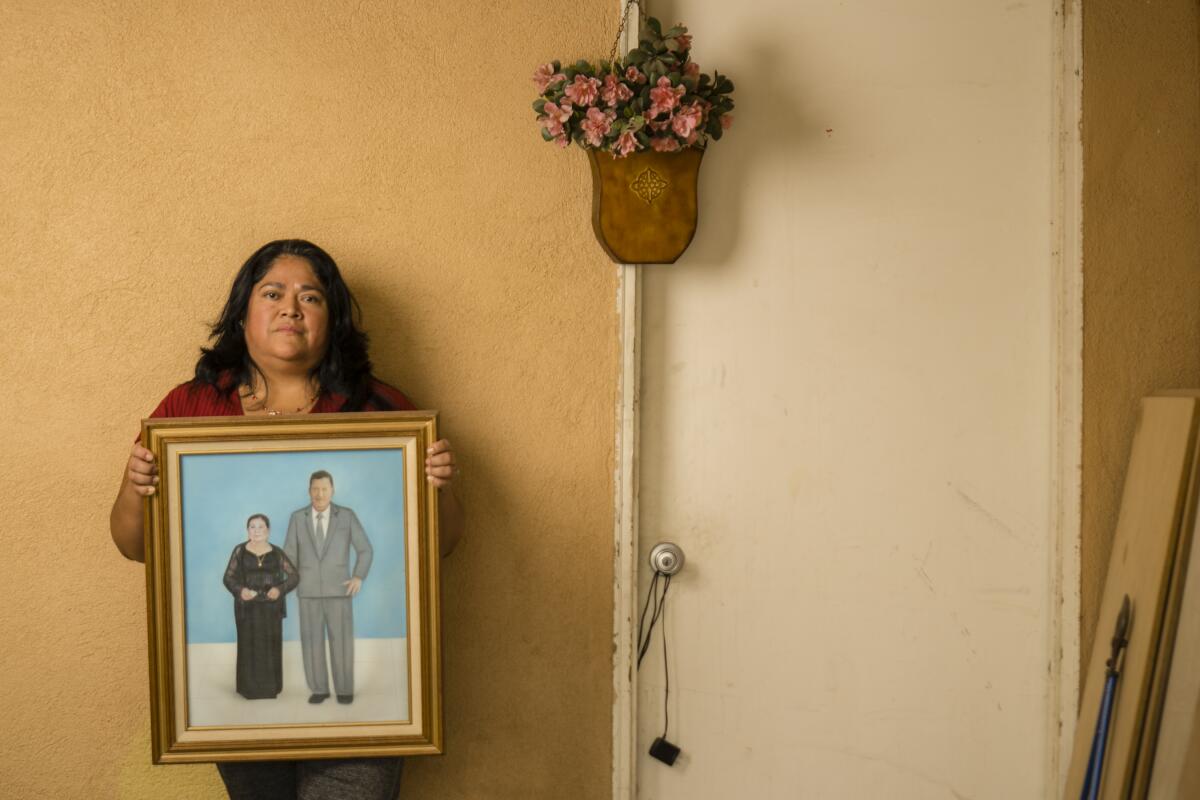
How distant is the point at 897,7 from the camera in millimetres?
2268

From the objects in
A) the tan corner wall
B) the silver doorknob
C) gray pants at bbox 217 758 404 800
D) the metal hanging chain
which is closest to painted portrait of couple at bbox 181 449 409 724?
gray pants at bbox 217 758 404 800

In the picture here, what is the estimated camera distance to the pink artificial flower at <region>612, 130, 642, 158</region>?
78.0 inches

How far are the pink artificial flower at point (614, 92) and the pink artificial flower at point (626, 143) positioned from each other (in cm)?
7

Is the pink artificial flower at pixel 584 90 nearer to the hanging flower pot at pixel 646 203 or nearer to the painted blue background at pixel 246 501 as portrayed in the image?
the hanging flower pot at pixel 646 203

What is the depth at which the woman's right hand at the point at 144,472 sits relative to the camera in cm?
187

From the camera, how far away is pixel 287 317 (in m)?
1.95

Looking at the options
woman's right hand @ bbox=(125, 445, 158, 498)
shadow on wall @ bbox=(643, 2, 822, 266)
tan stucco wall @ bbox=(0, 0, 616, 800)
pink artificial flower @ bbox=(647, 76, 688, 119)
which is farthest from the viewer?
shadow on wall @ bbox=(643, 2, 822, 266)

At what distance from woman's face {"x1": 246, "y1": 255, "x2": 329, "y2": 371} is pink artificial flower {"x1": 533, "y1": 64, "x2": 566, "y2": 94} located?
0.61m

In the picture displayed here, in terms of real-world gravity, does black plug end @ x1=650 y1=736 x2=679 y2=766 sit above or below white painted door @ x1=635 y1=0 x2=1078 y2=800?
below

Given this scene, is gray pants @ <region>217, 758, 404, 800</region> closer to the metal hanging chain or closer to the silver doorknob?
the silver doorknob

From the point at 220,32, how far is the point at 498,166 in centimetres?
67

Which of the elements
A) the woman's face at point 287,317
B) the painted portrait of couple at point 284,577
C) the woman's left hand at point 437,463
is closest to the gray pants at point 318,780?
the painted portrait of couple at point 284,577

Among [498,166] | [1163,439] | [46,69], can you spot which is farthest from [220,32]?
[1163,439]

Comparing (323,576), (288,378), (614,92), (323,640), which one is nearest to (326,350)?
(288,378)
